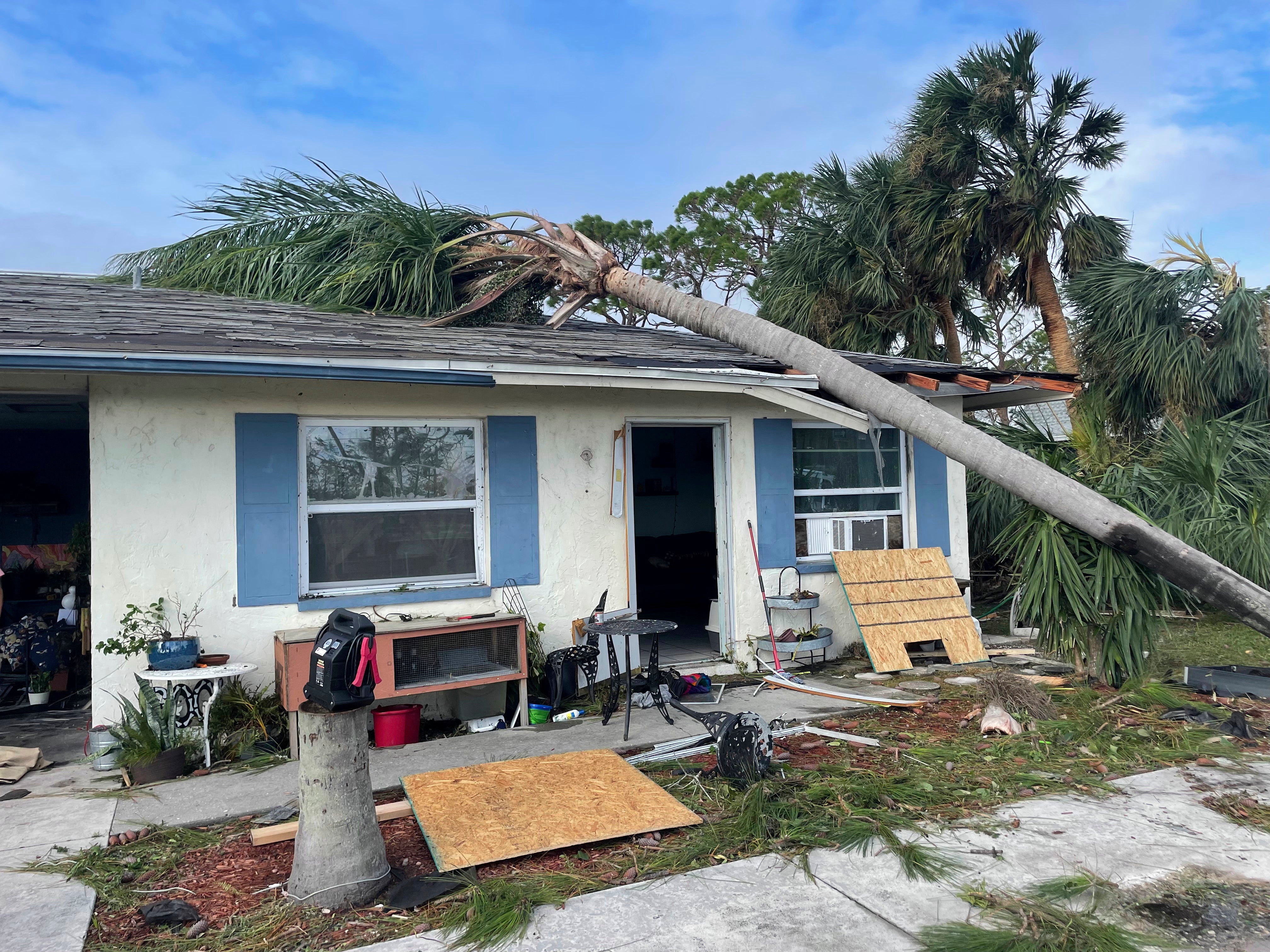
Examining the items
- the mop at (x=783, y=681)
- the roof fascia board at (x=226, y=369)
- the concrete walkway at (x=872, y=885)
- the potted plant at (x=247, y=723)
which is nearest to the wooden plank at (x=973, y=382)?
the mop at (x=783, y=681)

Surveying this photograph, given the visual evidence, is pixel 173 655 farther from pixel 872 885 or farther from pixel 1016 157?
pixel 1016 157

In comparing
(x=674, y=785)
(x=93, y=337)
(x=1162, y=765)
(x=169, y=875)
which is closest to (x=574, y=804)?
(x=674, y=785)

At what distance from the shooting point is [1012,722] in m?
5.53

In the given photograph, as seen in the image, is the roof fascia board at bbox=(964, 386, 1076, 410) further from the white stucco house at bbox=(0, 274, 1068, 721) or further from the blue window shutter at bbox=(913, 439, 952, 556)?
the blue window shutter at bbox=(913, 439, 952, 556)

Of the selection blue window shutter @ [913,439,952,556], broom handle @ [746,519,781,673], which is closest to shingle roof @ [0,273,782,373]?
broom handle @ [746,519,781,673]

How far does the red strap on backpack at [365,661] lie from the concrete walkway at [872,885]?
0.98m

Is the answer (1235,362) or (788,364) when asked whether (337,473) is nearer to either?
(788,364)

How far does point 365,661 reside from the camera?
3348 mm

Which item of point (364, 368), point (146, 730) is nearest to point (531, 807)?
point (146, 730)

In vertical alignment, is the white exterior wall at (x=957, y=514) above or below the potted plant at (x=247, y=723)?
above

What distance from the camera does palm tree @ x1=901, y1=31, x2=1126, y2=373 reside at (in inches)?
497

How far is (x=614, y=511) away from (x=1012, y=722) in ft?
11.5

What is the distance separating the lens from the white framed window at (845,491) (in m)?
8.24

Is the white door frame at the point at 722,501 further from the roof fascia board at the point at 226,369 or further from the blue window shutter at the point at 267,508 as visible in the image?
the blue window shutter at the point at 267,508
